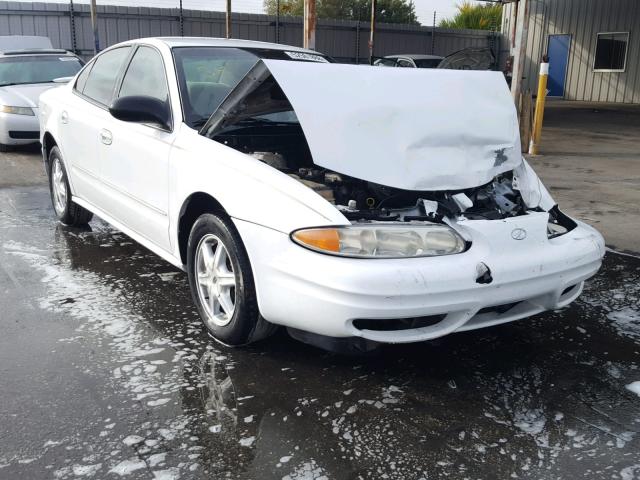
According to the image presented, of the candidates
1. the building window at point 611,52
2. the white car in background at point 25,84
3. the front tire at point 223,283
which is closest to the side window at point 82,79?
the front tire at point 223,283

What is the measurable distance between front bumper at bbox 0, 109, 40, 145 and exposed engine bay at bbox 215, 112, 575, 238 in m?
6.96

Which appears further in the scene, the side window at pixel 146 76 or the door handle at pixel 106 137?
the door handle at pixel 106 137

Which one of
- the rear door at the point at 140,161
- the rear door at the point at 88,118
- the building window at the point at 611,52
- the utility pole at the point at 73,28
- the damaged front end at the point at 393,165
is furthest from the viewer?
the building window at the point at 611,52

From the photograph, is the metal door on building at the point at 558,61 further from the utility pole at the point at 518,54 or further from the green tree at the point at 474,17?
the utility pole at the point at 518,54

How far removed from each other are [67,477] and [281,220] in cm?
131

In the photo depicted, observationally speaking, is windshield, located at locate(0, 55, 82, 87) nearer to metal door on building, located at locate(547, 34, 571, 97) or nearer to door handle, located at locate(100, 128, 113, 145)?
door handle, located at locate(100, 128, 113, 145)

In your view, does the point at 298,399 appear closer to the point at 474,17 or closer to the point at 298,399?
the point at 298,399

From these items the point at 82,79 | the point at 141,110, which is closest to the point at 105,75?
the point at 82,79

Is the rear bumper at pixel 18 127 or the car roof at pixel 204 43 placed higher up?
the car roof at pixel 204 43

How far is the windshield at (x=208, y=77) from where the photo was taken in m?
3.95

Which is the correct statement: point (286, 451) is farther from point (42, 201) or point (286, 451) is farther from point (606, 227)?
point (42, 201)

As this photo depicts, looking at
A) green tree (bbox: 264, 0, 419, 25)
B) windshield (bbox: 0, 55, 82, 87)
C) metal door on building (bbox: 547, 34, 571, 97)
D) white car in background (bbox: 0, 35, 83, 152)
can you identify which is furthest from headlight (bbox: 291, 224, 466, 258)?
green tree (bbox: 264, 0, 419, 25)

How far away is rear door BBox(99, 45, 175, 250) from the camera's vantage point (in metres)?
3.90

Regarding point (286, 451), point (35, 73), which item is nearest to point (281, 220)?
point (286, 451)
